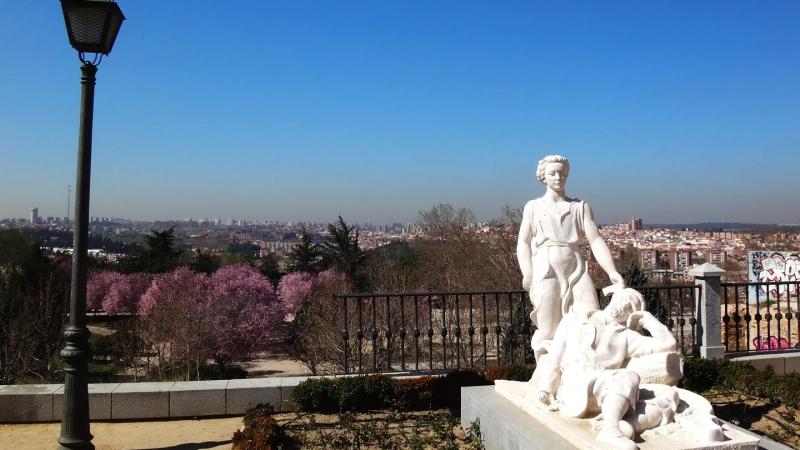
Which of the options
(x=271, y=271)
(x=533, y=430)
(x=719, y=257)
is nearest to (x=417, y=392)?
(x=533, y=430)

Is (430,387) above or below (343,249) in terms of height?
below

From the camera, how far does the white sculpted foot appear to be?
3457 mm

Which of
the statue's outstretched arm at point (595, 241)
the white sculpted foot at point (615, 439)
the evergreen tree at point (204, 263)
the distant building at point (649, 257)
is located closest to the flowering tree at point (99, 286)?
the evergreen tree at point (204, 263)

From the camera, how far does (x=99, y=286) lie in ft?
84.6

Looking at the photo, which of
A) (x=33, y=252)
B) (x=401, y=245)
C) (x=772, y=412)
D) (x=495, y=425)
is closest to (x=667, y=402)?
(x=495, y=425)

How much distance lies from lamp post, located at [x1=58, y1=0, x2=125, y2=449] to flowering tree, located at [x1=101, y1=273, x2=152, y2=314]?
70.3 feet

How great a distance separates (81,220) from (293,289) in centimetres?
2171

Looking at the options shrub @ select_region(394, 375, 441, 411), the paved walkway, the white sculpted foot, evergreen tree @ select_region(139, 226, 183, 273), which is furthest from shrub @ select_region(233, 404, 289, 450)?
evergreen tree @ select_region(139, 226, 183, 273)

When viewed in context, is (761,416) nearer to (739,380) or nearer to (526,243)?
(739,380)

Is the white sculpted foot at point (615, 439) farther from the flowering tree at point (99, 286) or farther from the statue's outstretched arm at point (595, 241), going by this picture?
the flowering tree at point (99, 286)

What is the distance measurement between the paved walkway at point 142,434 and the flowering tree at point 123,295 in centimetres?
1998

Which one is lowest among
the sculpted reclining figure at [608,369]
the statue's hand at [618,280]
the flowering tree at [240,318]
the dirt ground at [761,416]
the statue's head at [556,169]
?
the flowering tree at [240,318]

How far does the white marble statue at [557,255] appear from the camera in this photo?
5.27 metres

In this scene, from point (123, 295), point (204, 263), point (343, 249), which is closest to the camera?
point (123, 295)
